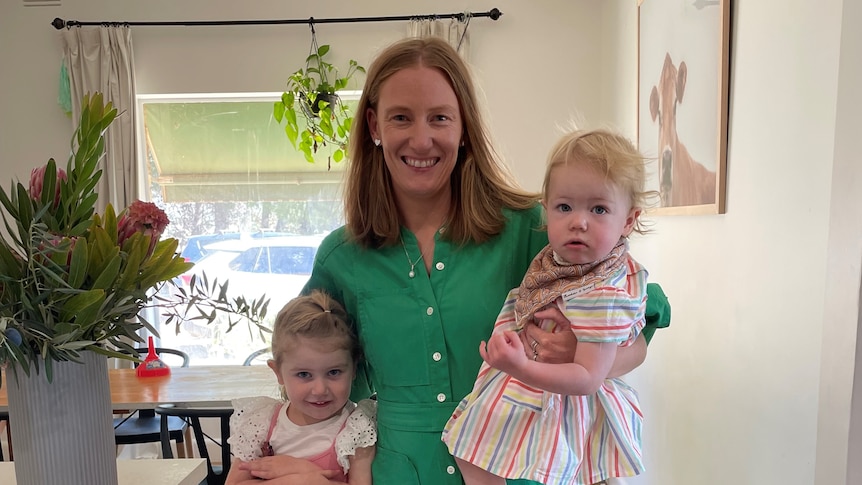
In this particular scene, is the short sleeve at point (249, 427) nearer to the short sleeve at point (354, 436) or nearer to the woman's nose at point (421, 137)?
the short sleeve at point (354, 436)

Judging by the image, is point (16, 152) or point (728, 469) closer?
point (728, 469)

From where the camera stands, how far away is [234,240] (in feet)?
12.4

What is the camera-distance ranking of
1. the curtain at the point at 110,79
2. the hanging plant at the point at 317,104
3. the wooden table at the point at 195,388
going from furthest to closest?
1. the curtain at the point at 110,79
2. the hanging plant at the point at 317,104
3. the wooden table at the point at 195,388

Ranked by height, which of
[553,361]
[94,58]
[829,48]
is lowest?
Result: [553,361]

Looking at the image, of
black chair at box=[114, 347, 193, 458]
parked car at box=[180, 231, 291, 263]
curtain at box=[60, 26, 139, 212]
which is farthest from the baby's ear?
curtain at box=[60, 26, 139, 212]

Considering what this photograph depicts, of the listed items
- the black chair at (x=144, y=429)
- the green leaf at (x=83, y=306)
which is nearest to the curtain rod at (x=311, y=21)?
the black chair at (x=144, y=429)

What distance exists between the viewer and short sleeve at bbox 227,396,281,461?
1188 millimetres

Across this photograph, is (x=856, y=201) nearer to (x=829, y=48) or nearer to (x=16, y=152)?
(x=829, y=48)

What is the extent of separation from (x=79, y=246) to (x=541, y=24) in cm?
318

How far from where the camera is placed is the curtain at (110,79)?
11.0ft

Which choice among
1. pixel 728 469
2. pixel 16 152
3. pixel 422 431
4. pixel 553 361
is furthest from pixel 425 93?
pixel 16 152

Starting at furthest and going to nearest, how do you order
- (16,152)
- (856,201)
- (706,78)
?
(16,152) → (706,78) → (856,201)

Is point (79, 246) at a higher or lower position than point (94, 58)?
lower

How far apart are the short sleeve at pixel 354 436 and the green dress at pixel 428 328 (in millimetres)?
22
